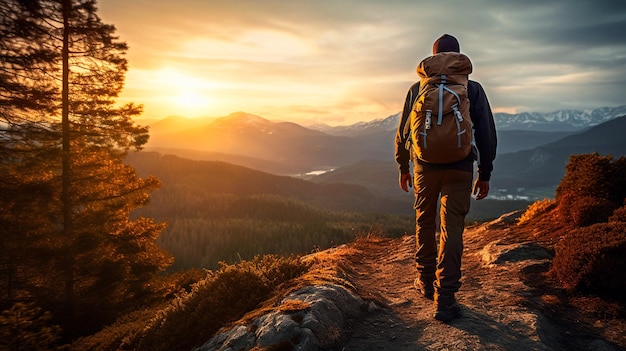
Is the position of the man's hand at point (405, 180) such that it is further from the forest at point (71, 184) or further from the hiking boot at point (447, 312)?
the forest at point (71, 184)

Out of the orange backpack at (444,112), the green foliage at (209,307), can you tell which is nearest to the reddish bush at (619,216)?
the orange backpack at (444,112)

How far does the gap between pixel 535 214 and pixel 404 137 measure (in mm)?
7556

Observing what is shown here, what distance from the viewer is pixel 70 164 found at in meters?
15.4

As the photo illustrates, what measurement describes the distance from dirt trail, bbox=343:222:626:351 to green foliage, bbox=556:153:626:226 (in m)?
2.18

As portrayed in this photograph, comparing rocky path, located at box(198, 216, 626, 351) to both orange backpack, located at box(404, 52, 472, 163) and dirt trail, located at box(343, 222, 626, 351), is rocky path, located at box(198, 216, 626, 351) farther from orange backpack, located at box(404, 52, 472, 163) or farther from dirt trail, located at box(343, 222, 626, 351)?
orange backpack, located at box(404, 52, 472, 163)

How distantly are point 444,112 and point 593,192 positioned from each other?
712 cm

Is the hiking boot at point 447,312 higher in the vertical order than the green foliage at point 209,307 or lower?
higher

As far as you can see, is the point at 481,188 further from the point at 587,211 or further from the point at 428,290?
the point at 587,211

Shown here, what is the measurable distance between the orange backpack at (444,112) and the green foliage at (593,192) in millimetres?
5777

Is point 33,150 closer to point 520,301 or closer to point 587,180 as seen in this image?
point 520,301

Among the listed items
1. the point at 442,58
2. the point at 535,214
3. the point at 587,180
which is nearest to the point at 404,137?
the point at 442,58

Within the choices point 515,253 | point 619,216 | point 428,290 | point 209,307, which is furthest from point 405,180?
point 619,216

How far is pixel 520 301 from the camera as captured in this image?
5020 mm

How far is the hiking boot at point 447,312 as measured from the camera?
14.0 ft
